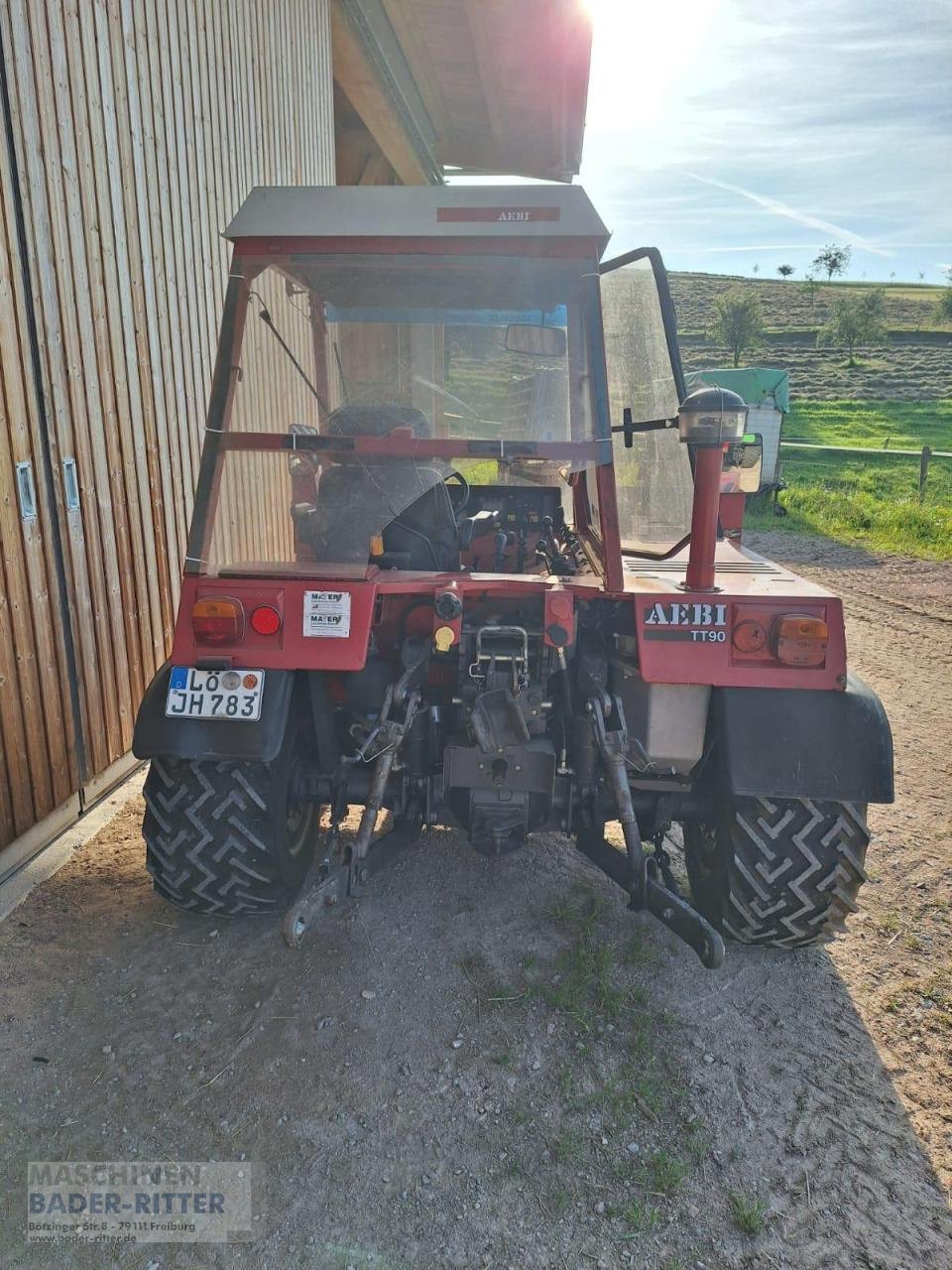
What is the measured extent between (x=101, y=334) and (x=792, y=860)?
3.99 meters

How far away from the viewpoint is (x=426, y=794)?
3078mm

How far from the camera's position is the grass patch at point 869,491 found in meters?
12.9

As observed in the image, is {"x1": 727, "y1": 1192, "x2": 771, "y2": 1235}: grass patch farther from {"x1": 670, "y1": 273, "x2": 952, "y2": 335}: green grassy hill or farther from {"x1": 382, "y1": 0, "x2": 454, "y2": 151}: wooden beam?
{"x1": 670, "y1": 273, "x2": 952, "y2": 335}: green grassy hill

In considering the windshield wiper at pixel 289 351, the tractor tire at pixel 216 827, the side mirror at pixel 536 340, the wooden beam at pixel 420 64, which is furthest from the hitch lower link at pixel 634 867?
the wooden beam at pixel 420 64

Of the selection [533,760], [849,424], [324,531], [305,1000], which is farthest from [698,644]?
[849,424]

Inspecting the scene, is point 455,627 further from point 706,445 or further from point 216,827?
point 216,827

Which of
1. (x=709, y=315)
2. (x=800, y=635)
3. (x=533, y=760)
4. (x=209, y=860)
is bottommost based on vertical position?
(x=209, y=860)

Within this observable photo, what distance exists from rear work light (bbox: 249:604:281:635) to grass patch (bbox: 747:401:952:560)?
1086 centimetres

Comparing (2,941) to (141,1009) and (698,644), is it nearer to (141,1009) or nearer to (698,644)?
(141,1009)

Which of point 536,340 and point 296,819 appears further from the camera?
point 296,819

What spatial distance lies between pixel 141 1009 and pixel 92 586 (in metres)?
2.24

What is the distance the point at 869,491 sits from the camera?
698 inches

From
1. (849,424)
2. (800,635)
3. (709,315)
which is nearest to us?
(800,635)

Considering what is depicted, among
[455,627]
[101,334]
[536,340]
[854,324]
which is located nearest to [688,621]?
[455,627]
